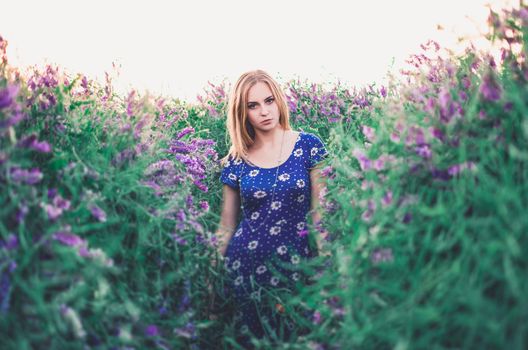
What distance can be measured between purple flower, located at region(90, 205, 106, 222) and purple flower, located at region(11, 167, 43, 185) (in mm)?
203

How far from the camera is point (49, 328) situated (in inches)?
47.9

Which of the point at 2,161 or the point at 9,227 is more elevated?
the point at 2,161

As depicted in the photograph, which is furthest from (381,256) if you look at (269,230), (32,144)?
(269,230)

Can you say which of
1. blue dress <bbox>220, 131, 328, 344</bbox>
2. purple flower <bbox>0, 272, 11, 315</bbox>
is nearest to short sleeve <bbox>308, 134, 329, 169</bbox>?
blue dress <bbox>220, 131, 328, 344</bbox>

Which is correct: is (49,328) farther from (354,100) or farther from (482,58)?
(354,100)

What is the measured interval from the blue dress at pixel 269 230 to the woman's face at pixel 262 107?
24 cm

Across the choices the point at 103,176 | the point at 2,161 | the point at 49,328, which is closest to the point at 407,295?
the point at 49,328

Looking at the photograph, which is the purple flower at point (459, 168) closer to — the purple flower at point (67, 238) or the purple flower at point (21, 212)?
the purple flower at point (67, 238)

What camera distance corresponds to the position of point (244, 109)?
321 centimetres

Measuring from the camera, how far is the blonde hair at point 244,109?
317cm

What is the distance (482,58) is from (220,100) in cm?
327

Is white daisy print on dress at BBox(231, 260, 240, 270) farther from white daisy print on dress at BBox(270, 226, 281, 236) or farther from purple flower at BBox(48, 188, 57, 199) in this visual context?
purple flower at BBox(48, 188, 57, 199)

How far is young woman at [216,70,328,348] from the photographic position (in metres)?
2.63

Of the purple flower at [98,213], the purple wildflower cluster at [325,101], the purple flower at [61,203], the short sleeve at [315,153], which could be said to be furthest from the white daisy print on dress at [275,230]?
the purple flower at [61,203]
